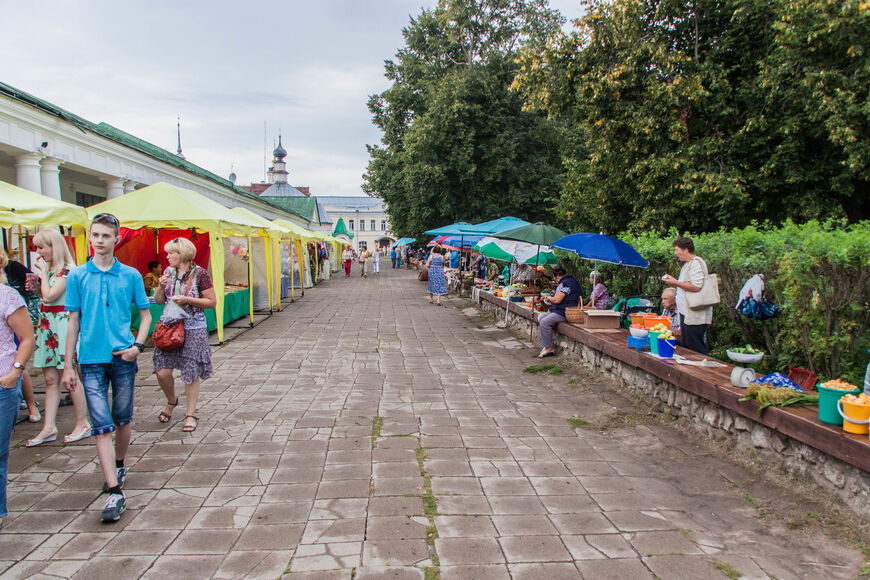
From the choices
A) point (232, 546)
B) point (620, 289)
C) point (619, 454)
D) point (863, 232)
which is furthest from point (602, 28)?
point (232, 546)

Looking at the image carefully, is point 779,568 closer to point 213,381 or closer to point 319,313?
point 213,381

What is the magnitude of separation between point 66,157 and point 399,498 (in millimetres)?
10847

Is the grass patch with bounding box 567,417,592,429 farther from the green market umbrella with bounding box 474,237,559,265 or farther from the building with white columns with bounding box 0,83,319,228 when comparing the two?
the building with white columns with bounding box 0,83,319,228

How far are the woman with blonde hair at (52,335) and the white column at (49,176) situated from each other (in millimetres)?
6728

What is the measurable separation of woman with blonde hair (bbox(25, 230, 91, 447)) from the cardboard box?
5.93m

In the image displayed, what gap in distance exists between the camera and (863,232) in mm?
4250

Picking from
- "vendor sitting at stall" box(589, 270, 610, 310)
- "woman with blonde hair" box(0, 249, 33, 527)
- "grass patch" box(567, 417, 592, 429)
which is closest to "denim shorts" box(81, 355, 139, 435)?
"woman with blonde hair" box(0, 249, 33, 527)

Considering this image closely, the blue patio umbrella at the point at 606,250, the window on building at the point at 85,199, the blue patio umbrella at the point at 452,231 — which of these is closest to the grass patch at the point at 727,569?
the blue patio umbrella at the point at 606,250

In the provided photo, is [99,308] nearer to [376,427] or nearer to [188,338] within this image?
[188,338]

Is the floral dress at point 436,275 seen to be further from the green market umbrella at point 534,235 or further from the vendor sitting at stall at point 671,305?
the vendor sitting at stall at point 671,305

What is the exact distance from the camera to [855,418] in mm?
3166

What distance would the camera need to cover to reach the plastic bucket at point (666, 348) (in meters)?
5.41

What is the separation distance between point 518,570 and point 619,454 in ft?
6.45

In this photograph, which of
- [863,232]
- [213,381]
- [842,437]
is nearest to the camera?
[842,437]
